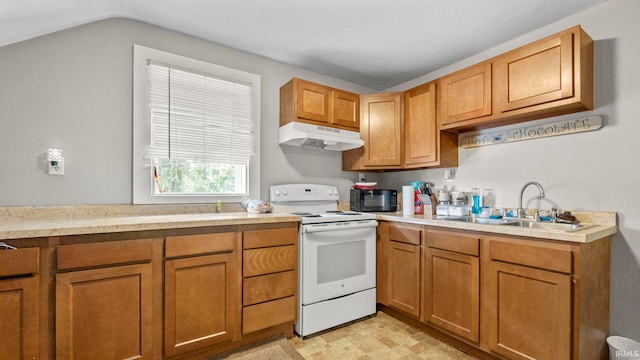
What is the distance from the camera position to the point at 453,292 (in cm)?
205

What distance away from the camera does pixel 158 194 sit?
2.19 meters

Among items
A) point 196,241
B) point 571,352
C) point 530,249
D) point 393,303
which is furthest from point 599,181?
point 196,241

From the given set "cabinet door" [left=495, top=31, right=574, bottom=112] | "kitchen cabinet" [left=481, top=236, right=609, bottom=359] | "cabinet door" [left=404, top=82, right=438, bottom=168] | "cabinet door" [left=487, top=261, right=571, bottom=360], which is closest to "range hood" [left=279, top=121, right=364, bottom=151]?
"cabinet door" [left=404, top=82, right=438, bottom=168]

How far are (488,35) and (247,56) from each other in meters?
2.10

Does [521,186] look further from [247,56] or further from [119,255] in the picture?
[119,255]

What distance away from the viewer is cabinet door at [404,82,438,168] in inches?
104

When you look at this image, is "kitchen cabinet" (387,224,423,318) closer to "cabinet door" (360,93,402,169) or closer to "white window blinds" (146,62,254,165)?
"cabinet door" (360,93,402,169)

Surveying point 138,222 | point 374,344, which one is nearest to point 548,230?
point 374,344

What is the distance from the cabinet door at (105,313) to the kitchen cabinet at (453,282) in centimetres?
194

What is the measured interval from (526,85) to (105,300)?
299cm

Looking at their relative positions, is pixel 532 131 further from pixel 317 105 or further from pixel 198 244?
pixel 198 244

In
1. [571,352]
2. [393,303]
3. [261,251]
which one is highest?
[261,251]

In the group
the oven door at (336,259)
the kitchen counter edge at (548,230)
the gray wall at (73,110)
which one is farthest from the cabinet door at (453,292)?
the gray wall at (73,110)

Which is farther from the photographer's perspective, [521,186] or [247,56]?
[247,56]
